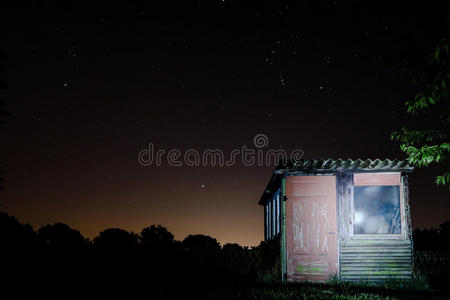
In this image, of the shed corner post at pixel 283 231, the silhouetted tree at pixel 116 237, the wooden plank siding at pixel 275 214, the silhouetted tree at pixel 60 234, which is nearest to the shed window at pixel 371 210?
the wooden plank siding at pixel 275 214

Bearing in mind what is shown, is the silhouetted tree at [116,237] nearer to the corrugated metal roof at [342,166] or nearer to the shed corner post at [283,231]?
the shed corner post at [283,231]

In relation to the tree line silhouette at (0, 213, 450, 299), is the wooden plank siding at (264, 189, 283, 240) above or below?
→ above

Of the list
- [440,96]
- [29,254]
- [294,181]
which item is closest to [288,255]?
[294,181]

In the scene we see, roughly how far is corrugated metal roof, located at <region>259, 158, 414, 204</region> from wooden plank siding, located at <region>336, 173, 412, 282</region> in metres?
0.54

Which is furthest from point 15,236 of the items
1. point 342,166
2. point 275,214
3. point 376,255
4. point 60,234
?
point 376,255

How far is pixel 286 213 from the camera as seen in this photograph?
40.3ft

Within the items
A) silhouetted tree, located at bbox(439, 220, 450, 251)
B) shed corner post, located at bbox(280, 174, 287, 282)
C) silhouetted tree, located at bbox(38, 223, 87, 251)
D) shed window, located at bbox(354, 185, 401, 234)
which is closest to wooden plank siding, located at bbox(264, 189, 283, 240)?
shed corner post, located at bbox(280, 174, 287, 282)

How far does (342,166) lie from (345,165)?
87 mm

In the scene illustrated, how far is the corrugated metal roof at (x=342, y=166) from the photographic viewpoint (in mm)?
11727

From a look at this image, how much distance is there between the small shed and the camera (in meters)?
11.7

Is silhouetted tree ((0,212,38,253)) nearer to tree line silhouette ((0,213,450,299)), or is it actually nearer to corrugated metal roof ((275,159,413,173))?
tree line silhouette ((0,213,450,299))

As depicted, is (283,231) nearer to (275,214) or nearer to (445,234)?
(275,214)

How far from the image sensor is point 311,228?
12102 millimetres

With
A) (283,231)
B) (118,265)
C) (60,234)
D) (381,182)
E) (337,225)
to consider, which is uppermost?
(381,182)
